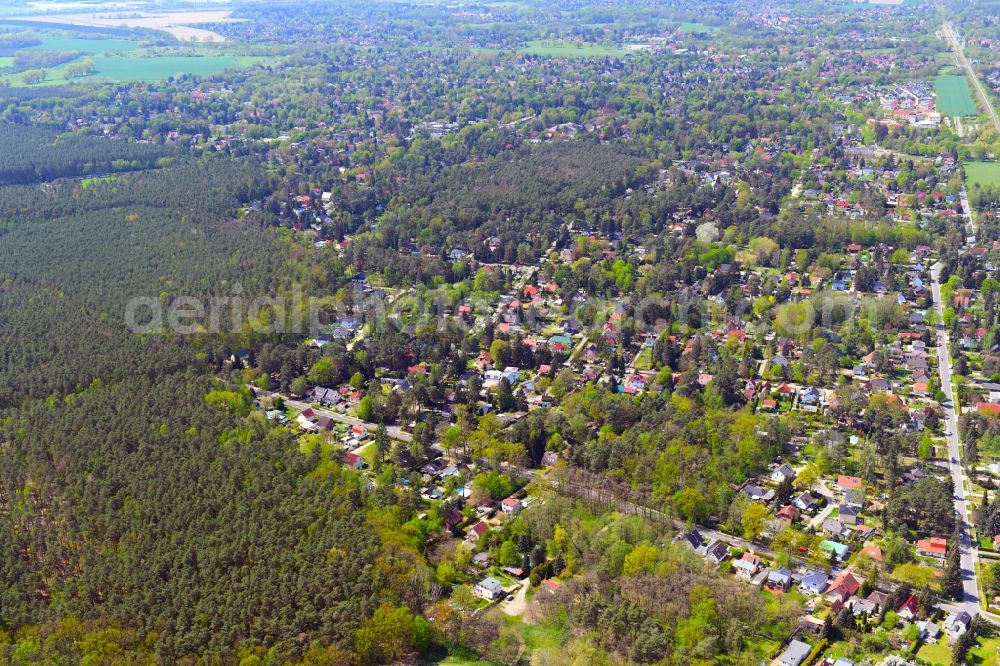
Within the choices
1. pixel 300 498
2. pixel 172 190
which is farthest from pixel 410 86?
pixel 300 498

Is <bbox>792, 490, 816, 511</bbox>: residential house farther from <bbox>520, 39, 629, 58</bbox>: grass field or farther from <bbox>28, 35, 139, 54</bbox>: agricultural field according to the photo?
<bbox>28, 35, 139, 54</bbox>: agricultural field

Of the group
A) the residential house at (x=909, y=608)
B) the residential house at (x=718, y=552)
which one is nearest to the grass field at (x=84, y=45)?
the residential house at (x=718, y=552)

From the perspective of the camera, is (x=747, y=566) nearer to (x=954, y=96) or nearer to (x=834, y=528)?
(x=834, y=528)

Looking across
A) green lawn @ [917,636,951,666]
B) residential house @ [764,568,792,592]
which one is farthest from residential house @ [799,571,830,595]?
green lawn @ [917,636,951,666]

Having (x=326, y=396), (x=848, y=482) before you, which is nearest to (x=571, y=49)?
(x=326, y=396)

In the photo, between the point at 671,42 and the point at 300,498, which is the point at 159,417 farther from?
the point at 671,42

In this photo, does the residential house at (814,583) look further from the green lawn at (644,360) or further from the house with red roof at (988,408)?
the green lawn at (644,360)
